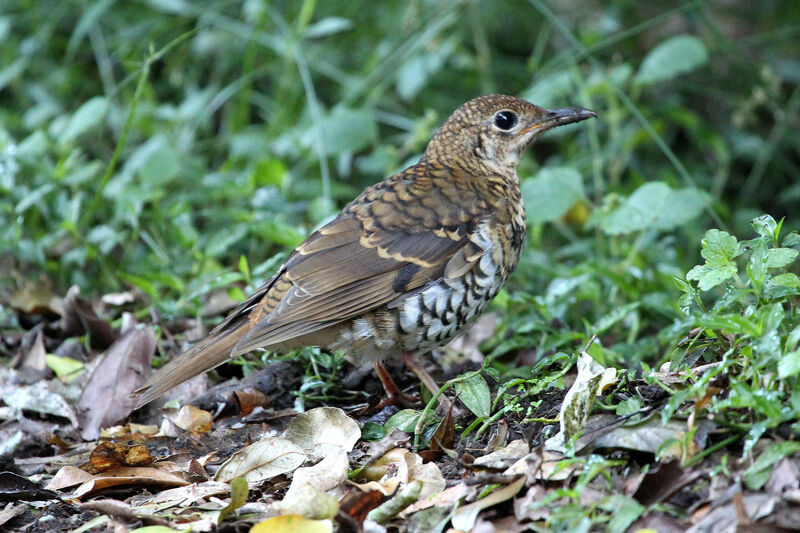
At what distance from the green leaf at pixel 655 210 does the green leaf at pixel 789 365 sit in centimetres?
196

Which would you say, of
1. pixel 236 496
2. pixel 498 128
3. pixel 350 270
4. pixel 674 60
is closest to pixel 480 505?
pixel 236 496

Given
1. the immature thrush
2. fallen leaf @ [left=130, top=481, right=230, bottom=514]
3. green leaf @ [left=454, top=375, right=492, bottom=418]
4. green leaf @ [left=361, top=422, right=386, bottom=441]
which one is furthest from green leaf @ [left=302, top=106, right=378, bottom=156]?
fallen leaf @ [left=130, top=481, right=230, bottom=514]

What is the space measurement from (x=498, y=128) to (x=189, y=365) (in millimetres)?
1731

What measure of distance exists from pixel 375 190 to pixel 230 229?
3.54ft

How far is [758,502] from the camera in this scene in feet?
7.13

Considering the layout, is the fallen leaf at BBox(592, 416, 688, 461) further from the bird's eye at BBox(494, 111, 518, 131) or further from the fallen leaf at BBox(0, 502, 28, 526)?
the bird's eye at BBox(494, 111, 518, 131)

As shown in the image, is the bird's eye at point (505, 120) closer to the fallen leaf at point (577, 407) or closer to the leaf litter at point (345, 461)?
the leaf litter at point (345, 461)

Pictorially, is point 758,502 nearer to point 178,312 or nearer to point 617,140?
point 178,312

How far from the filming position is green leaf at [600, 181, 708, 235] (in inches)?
163

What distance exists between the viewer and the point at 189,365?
3.30 metres

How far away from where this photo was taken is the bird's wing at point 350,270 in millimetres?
3330

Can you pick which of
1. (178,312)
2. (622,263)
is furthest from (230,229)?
(622,263)

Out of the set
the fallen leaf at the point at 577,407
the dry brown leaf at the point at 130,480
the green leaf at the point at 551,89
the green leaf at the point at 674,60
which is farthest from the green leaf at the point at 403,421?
the green leaf at the point at 674,60

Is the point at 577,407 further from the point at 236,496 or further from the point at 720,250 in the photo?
the point at 236,496
